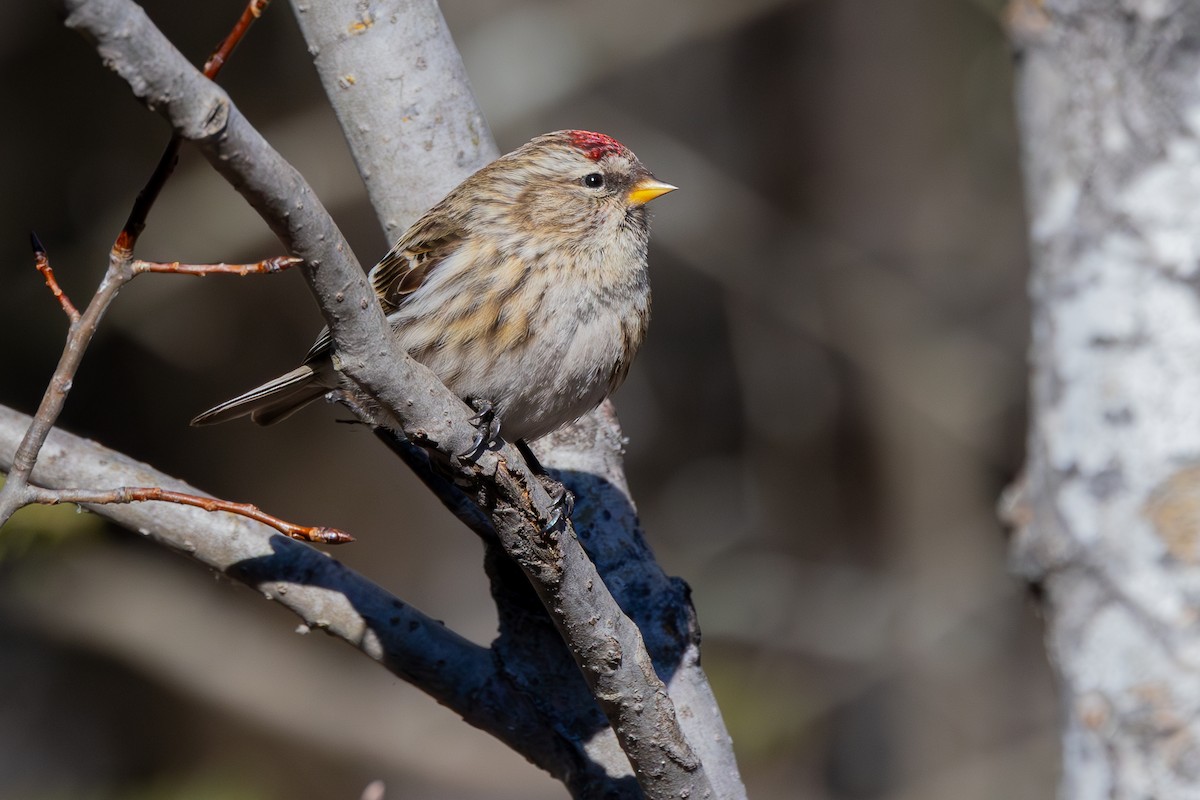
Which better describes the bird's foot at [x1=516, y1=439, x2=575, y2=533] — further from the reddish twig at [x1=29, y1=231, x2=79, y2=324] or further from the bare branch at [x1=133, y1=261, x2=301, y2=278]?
the reddish twig at [x1=29, y1=231, x2=79, y2=324]

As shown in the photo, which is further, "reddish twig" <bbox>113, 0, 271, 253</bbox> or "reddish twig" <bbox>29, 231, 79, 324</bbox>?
"reddish twig" <bbox>29, 231, 79, 324</bbox>

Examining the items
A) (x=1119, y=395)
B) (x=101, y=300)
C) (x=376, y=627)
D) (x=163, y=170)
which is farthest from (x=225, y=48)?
(x=1119, y=395)

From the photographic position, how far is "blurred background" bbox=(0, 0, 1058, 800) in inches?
243

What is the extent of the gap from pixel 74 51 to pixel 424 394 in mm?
5181

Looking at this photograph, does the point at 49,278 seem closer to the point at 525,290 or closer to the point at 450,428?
the point at 450,428

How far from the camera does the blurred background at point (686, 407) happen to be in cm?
616

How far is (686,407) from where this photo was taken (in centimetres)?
863

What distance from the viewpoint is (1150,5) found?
2.59m

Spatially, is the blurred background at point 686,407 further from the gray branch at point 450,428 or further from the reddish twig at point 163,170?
the reddish twig at point 163,170

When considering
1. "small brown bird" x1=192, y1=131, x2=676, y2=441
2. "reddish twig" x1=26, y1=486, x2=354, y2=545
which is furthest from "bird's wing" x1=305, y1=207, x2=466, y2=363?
"reddish twig" x1=26, y1=486, x2=354, y2=545

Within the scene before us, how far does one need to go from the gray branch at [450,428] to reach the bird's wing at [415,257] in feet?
2.11

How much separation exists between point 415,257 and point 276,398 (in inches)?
18.8

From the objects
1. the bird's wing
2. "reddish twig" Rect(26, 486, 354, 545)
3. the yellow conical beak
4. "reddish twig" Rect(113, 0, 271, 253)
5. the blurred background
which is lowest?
"reddish twig" Rect(26, 486, 354, 545)

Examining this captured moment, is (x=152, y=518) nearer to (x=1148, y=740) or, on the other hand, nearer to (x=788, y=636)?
(x=1148, y=740)
